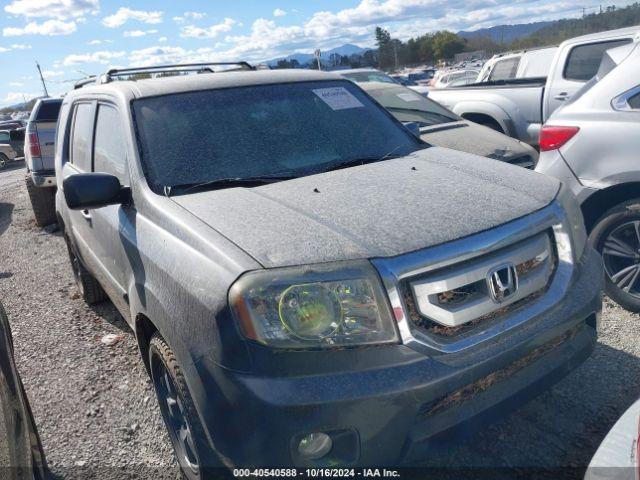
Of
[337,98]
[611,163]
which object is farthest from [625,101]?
[337,98]

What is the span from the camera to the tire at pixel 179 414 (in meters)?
2.08

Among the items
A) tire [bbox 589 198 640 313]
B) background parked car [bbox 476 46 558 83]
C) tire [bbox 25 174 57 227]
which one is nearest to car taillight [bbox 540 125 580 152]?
tire [bbox 589 198 640 313]

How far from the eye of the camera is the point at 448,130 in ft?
20.3

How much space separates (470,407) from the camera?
2.04 m

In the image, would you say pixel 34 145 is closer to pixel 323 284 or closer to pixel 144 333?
pixel 144 333

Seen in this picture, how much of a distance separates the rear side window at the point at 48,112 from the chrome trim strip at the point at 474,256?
9.46 meters

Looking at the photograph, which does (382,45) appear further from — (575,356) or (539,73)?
(575,356)

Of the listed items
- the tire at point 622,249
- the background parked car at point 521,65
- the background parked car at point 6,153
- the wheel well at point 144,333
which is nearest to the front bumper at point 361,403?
the wheel well at point 144,333

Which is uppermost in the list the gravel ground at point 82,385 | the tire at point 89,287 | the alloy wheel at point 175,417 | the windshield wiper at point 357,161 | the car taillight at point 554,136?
the windshield wiper at point 357,161

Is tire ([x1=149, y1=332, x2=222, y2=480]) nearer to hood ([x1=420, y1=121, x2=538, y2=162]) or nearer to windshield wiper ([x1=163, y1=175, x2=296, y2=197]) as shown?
windshield wiper ([x1=163, y1=175, x2=296, y2=197])

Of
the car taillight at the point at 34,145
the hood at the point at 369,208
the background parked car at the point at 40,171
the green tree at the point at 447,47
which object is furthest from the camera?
the green tree at the point at 447,47

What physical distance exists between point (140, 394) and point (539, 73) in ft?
29.6

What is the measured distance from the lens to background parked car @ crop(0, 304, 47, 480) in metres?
1.72

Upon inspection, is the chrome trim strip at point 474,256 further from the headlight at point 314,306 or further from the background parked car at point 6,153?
the background parked car at point 6,153
